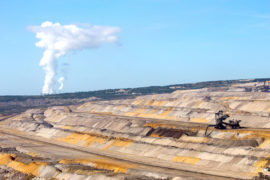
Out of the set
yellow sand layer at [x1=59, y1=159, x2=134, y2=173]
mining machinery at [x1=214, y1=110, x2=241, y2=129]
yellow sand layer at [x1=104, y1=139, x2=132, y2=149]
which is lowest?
yellow sand layer at [x1=59, y1=159, x2=134, y2=173]

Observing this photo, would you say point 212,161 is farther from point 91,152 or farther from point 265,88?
point 265,88

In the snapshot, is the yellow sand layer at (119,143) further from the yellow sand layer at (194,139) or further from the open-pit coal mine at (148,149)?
the yellow sand layer at (194,139)

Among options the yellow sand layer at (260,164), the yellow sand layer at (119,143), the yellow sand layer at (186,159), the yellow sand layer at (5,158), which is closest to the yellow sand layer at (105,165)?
the yellow sand layer at (186,159)

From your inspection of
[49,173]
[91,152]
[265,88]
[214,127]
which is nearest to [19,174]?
[49,173]

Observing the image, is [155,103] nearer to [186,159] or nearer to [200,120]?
[200,120]

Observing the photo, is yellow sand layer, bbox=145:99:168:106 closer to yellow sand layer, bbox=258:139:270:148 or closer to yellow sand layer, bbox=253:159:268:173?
yellow sand layer, bbox=258:139:270:148

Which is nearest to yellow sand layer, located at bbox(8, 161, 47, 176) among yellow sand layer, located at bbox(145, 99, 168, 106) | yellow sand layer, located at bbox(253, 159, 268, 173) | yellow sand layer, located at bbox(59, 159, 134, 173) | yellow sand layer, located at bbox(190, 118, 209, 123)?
yellow sand layer, located at bbox(59, 159, 134, 173)

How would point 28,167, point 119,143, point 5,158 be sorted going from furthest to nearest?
1. point 119,143
2. point 5,158
3. point 28,167

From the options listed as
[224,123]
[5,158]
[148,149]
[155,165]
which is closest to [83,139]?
[148,149]

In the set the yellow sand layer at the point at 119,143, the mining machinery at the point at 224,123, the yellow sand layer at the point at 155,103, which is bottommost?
the yellow sand layer at the point at 119,143
